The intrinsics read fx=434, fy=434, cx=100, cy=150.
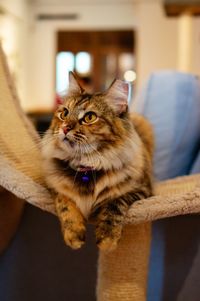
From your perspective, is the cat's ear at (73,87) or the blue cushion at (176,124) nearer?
the cat's ear at (73,87)

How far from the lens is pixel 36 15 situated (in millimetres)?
6934

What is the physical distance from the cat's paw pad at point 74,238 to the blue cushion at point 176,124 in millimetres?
849

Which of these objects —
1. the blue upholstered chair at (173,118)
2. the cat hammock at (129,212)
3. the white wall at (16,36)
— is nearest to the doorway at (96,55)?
the white wall at (16,36)

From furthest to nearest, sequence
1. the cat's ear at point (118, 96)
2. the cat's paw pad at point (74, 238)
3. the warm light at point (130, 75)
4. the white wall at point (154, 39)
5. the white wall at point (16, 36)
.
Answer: the warm light at point (130, 75), the white wall at point (154, 39), the white wall at point (16, 36), the cat's ear at point (118, 96), the cat's paw pad at point (74, 238)

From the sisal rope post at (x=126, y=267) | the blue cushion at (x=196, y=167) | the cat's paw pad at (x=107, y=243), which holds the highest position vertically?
the cat's paw pad at (x=107, y=243)

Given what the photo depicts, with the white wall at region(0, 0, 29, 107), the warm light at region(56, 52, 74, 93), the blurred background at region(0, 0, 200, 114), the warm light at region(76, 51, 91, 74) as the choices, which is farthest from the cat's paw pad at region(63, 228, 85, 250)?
the warm light at region(76, 51, 91, 74)

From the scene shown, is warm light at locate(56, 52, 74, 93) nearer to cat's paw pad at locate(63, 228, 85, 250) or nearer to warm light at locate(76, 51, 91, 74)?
warm light at locate(76, 51, 91, 74)

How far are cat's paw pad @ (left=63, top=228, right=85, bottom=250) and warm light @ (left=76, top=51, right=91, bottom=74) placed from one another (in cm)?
634

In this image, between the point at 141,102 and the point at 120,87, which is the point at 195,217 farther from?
the point at 141,102

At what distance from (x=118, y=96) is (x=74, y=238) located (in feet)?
1.23

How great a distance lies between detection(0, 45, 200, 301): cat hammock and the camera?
107 centimetres

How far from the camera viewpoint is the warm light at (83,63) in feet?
23.4

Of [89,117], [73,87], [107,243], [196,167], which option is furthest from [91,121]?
[196,167]

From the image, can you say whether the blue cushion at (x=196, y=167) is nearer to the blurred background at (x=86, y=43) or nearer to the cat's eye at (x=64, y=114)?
the cat's eye at (x=64, y=114)
